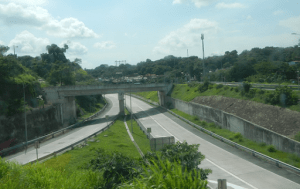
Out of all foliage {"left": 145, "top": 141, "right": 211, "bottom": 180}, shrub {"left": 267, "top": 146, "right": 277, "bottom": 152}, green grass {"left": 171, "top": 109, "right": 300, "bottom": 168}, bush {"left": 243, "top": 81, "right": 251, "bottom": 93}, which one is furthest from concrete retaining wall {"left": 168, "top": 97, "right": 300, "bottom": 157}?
foliage {"left": 145, "top": 141, "right": 211, "bottom": 180}

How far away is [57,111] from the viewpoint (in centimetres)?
5378

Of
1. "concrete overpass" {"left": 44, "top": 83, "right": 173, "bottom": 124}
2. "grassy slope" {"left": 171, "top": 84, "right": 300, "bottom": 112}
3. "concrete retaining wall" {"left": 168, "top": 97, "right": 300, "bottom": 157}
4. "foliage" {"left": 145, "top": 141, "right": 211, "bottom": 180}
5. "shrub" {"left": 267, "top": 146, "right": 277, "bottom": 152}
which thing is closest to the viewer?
"foliage" {"left": 145, "top": 141, "right": 211, "bottom": 180}

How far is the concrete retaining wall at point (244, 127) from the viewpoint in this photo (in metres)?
23.7

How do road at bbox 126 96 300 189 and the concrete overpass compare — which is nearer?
road at bbox 126 96 300 189

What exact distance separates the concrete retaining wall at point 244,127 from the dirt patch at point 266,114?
0.87 metres

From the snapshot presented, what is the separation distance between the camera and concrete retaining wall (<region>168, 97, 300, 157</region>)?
2368 cm

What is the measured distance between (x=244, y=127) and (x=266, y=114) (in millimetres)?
3063

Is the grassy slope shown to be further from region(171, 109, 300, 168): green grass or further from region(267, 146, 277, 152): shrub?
region(171, 109, 300, 168): green grass

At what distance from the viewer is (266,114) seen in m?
30.5

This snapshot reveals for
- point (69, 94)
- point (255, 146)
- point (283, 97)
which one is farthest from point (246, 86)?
point (69, 94)

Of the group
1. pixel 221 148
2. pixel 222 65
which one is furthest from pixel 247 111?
pixel 222 65

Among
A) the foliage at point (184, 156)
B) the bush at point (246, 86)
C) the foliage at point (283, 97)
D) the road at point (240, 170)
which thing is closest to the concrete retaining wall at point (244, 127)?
the road at point (240, 170)

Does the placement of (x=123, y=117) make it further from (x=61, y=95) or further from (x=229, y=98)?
(x=229, y=98)

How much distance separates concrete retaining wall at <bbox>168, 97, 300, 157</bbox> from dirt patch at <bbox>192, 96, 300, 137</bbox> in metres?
0.87
